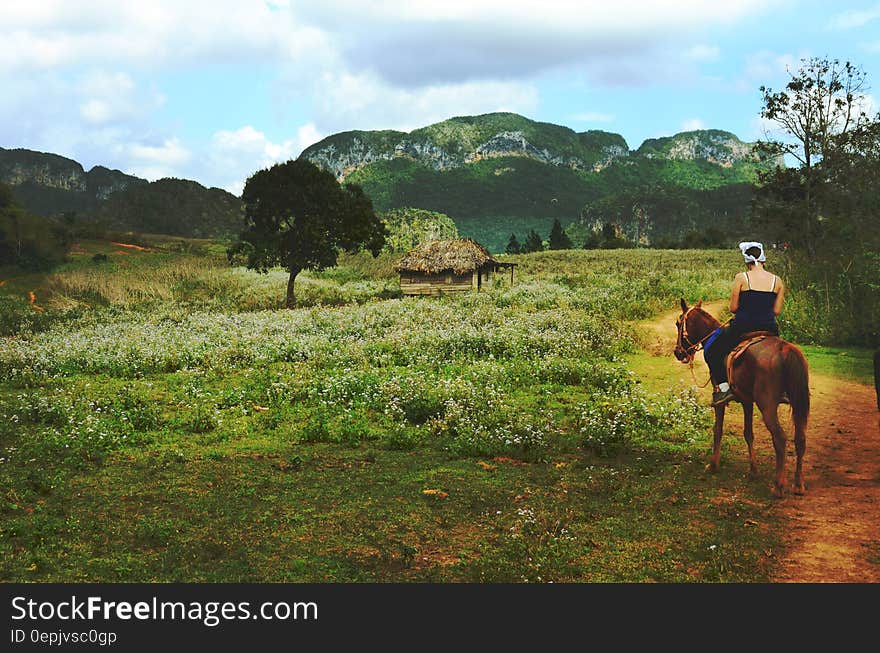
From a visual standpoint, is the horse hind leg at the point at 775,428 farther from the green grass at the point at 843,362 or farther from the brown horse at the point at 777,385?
the green grass at the point at 843,362

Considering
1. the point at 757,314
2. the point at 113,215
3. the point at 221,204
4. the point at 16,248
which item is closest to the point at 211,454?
the point at 757,314

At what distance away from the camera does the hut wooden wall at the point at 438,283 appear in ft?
157

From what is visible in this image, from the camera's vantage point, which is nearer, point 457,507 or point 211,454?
point 457,507

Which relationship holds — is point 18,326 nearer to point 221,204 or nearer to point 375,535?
point 375,535

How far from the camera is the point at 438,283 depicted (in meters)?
47.9

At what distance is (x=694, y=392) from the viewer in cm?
1620

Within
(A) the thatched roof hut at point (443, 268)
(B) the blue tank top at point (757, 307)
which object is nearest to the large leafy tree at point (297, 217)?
(A) the thatched roof hut at point (443, 268)

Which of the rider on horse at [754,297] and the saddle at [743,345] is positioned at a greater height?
the rider on horse at [754,297]

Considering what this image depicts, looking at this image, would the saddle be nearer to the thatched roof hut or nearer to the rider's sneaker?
the rider's sneaker

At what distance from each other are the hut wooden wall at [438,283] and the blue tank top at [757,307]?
38834 millimetres

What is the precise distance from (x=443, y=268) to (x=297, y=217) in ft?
36.8

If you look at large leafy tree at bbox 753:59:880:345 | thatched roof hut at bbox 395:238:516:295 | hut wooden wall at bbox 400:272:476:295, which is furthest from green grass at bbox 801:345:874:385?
hut wooden wall at bbox 400:272:476:295

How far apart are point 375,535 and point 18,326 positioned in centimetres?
3263

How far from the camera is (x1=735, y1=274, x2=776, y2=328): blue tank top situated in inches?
341
